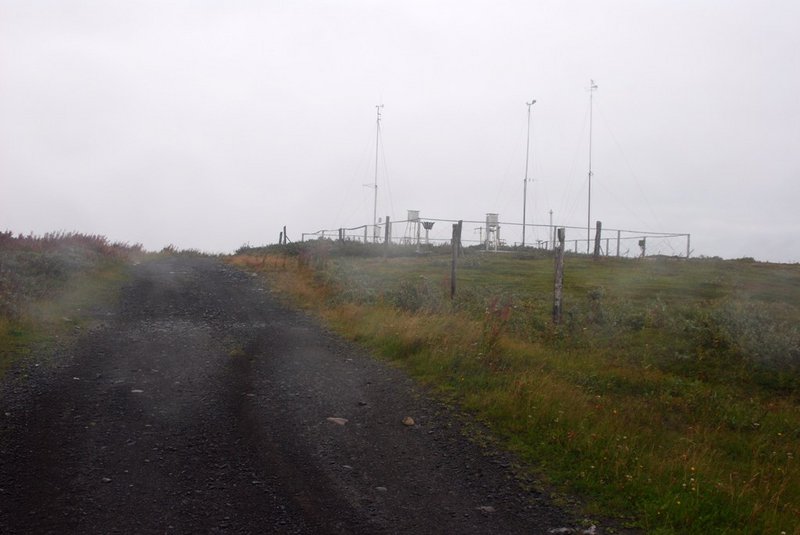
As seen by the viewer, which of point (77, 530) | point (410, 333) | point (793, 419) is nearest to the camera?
point (77, 530)

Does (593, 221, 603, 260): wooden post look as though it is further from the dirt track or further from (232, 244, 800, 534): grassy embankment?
the dirt track

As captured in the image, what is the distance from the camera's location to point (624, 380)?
9570 millimetres

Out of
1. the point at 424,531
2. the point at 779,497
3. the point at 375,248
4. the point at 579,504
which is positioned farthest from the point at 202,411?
the point at 375,248

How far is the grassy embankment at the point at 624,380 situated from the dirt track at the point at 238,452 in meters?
0.61

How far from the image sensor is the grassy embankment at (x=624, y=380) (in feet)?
17.9

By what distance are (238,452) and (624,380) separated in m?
5.68

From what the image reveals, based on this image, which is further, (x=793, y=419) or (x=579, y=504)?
(x=793, y=419)

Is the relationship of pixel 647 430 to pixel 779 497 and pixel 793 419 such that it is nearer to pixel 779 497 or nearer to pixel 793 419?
pixel 779 497

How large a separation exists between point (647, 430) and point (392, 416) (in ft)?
8.51

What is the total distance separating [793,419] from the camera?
8.45 metres

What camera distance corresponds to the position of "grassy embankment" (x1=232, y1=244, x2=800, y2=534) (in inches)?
215

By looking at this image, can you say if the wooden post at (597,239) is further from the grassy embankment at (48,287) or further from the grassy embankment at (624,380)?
the grassy embankment at (48,287)

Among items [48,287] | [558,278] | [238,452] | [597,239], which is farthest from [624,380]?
[597,239]

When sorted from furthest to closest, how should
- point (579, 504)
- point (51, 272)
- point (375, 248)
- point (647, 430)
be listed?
1. point (375, 248)
2. point (51, 272)
3. point (647, 430)
4. point (579, 504)
